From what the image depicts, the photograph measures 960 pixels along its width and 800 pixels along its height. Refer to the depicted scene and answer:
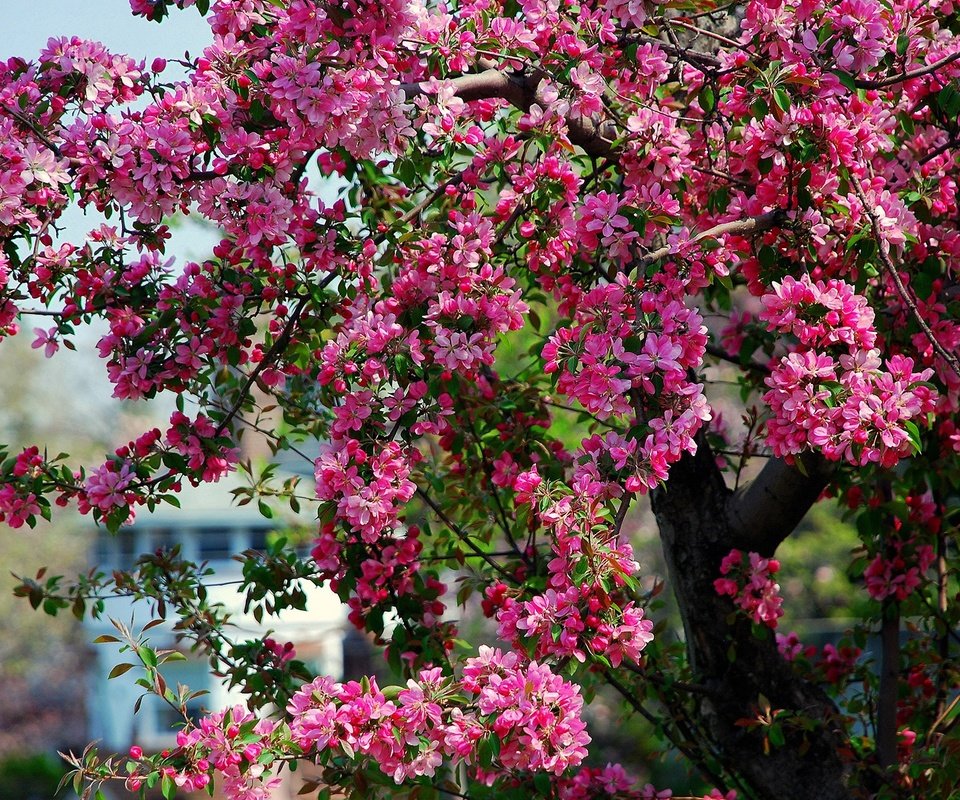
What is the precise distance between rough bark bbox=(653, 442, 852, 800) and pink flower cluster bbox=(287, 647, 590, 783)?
3.13ft

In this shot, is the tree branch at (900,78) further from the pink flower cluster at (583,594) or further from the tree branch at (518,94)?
the pink flower cluster at (583,594)

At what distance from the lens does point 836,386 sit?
2002 millimetres

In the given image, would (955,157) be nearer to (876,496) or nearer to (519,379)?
(876,496)

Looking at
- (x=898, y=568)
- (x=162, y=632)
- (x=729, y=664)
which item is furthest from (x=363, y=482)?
(x=162, y=632)

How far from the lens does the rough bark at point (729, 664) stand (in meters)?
2.77

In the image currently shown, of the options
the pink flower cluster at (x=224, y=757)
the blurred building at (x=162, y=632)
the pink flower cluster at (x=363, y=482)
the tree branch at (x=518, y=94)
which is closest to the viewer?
the pink flower cluster at (x=224, y=757)

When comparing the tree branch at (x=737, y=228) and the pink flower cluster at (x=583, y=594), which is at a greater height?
the tree branch at (x=737, y=228)

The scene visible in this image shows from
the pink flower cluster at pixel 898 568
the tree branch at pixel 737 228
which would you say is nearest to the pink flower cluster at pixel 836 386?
the tree branch at pixel 737 228

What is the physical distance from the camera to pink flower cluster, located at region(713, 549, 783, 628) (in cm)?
264

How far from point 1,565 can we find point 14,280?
59.8 ft

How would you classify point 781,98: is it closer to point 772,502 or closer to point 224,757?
point 772,502

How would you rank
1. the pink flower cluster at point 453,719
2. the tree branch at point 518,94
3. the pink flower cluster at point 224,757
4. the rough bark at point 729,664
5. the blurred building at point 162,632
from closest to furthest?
the pink flower cluster at point 453,719, the pink flower cluster at point 224,757, the tree branch at point 518,94, the rough bark at point 729,664, the blurred building at point 162,632

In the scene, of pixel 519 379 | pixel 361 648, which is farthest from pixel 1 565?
pixel 519 379

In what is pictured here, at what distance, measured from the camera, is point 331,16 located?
2012mm
